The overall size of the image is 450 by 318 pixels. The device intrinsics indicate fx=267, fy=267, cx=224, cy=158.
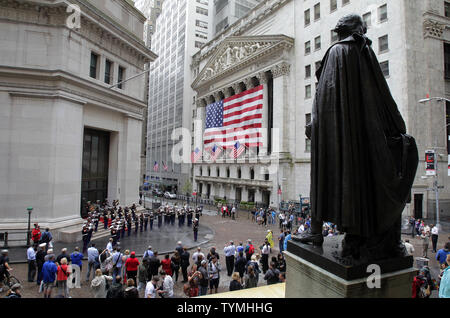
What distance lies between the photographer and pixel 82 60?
19484 millimetres

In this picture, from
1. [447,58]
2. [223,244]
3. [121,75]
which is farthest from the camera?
[447,58]

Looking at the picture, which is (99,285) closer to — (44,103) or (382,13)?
(44,103)

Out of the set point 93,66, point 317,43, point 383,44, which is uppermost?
point 317,43

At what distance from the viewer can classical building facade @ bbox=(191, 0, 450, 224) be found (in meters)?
27.5

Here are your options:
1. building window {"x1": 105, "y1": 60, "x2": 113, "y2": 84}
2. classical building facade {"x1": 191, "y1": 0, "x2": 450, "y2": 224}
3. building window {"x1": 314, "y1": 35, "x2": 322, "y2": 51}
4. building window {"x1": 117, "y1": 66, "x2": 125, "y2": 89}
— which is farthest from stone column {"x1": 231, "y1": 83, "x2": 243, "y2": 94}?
building window {"x1": 105, "y1": 60, "x2": 113, "y2": 84}

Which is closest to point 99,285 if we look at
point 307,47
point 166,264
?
point 166,264

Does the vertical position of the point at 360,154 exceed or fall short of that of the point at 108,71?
it falls short

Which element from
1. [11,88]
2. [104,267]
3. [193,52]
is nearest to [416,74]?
[104,267]

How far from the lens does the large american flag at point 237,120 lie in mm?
40875

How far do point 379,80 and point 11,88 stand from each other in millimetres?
20756

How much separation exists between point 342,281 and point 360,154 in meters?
1.61

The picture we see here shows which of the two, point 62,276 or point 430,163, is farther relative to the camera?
point 430,163

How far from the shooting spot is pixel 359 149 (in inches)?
140

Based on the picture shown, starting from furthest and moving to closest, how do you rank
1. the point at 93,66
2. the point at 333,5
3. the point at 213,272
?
the point at 333,5
the point at 93,66
the point at 213,272
